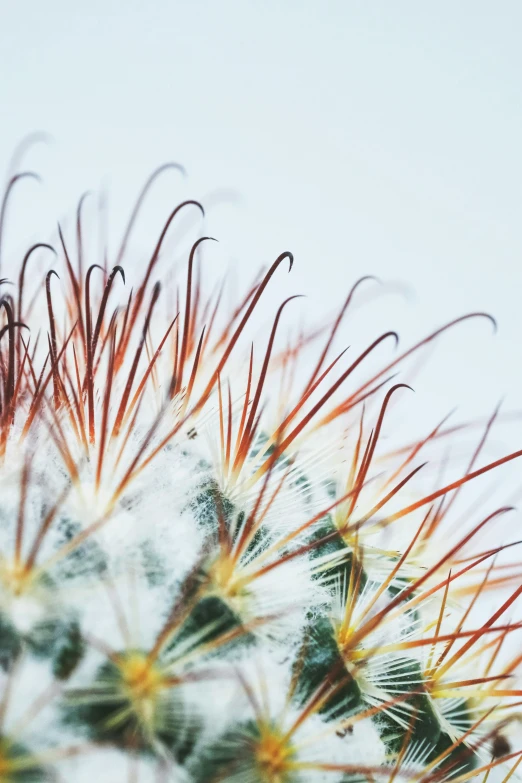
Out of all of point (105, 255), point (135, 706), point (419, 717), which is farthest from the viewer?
point (105, 255)

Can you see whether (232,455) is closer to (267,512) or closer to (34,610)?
(267,512)

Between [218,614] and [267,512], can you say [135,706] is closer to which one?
[218,614]

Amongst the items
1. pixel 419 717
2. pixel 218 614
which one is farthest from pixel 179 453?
pixel 419 717

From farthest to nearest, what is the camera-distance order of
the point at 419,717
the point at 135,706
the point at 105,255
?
the point at 105,255 < the point at 419,717 < the point at 135,706

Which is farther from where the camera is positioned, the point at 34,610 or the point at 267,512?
the point at 267,512

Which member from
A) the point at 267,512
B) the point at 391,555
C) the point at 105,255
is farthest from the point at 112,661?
the point at 105,255

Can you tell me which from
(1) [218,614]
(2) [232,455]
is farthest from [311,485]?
(1) [218,614]

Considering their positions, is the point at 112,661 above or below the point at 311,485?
below

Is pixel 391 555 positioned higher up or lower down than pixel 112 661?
higher up

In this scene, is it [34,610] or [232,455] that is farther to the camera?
[232,455]
